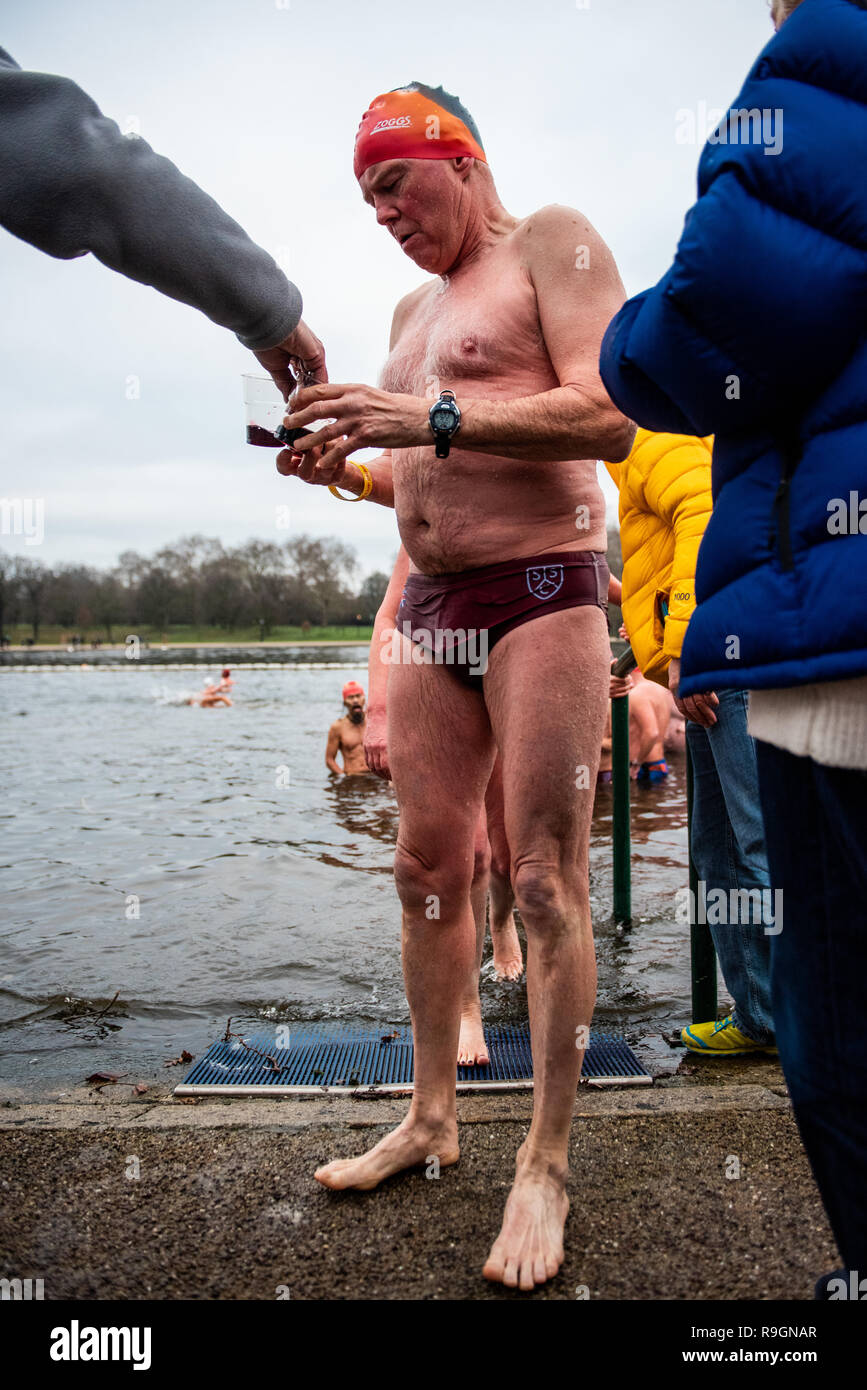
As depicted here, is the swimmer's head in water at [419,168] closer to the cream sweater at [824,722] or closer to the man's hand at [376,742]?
the man's hand at [376,742]

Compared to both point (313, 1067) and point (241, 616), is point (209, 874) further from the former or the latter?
point (241, 616)

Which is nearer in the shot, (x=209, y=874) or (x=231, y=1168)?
(x=231, y=1168)

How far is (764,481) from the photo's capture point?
4.69 ft

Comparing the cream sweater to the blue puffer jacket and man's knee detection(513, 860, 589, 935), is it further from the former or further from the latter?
man's knee detection(513, 860, 589, 935)

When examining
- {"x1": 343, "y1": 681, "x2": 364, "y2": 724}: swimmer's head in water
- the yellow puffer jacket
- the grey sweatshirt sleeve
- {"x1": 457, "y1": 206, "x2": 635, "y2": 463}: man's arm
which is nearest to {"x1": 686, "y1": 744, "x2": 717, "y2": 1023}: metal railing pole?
the yellow puffer jacket

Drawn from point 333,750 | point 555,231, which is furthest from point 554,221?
point 333,750

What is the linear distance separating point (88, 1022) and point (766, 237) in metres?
4.05

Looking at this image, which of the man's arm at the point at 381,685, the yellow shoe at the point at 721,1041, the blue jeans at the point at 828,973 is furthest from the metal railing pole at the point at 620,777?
the blue jeans at the point at 828,973

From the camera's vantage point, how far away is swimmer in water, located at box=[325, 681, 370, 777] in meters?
12.3

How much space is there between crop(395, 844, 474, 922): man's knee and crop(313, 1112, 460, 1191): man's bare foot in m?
0.49

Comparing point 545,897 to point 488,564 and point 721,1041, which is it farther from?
point 721,1041

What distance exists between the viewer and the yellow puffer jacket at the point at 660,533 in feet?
11.0

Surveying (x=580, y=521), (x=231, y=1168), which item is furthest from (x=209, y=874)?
(x=580, y=521)

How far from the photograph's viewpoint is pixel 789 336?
1329 millimetres
